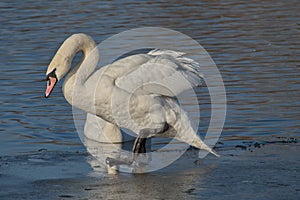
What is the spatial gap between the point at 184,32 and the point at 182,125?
25.9ft

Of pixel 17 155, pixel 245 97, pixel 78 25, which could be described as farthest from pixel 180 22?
pixel 17 155

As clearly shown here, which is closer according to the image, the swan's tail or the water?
the water

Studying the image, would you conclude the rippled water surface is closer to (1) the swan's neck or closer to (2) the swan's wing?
(1) the swan's neck

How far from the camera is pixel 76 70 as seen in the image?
811 cm

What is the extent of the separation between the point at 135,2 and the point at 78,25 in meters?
3.40

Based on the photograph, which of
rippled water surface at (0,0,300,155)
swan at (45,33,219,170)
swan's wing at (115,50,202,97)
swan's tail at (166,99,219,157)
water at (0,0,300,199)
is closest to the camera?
water at (0,0,300,199)

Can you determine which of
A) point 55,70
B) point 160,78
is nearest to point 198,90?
point 160,78

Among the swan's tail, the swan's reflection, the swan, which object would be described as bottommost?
the swan's reflection

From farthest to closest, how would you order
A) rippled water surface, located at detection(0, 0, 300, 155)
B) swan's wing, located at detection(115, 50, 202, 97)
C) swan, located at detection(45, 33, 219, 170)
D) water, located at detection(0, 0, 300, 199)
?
1. rippled water surface, located at detection(0, 0, 300, 155)
2. swan's wing, located at detection(115, 50, 202, 97)
3. swan, located at detection(45, 33, 219, 170)
4. water, located at detection(0, 0, 300, 199)

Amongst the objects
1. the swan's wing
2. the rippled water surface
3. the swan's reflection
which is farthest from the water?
the swan's wing

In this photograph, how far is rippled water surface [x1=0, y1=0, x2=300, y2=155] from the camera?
9711 mm

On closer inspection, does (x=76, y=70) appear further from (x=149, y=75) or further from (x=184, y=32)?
(x=184, y=32)

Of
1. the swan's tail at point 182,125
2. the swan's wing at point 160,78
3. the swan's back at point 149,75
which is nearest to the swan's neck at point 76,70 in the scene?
the swan's back at point 149,75

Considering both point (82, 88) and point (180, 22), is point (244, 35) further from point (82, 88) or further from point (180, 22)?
point (82, 88)
